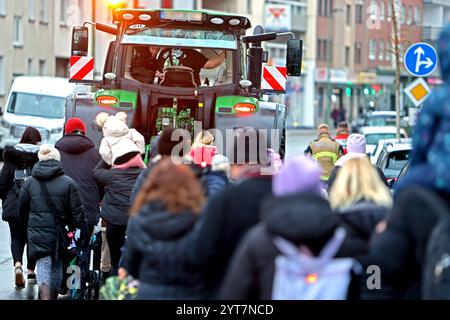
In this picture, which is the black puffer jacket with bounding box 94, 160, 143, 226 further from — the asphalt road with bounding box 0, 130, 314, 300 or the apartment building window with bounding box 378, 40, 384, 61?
the apartment building window with bounding box 378, 40, 384, 61

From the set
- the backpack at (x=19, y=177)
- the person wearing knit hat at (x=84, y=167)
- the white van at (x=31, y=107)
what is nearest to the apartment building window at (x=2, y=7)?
the white van at (x=31, y=107)

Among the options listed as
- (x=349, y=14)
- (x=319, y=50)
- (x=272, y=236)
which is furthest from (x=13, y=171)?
(x=349, y=14)

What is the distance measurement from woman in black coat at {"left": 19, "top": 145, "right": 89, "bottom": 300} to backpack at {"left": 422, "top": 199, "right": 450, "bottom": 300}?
271 inches

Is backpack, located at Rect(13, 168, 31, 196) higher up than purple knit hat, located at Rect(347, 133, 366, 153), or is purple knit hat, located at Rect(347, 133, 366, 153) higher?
purple knit hat, located at Rect(347, 133, 366, 153)

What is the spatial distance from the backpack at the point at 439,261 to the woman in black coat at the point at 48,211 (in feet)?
22.5

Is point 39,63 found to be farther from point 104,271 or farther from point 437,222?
point 437,222

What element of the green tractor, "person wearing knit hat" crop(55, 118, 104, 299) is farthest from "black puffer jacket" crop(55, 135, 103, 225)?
the green tractor

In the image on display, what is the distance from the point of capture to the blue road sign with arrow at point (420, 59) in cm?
2802

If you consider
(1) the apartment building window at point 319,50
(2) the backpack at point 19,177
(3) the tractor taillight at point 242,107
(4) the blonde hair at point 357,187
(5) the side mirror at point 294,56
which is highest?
(4) the blonde hair at point 357,187

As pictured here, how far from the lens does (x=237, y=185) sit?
24.8ft

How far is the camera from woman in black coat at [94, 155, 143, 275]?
1338 centimetres

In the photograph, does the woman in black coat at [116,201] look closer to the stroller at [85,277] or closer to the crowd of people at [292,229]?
the stroller at [85,277]

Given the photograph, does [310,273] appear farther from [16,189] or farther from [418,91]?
[418,91]

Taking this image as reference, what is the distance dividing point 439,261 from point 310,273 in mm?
663
